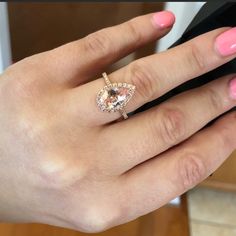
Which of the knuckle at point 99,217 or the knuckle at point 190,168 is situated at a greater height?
the knuckle at point 190,168

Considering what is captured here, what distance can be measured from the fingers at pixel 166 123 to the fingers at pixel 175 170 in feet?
0.04

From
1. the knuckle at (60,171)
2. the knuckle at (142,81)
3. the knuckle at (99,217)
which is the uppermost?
the knuckle at (142,81)

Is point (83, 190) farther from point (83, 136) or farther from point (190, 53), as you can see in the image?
point (190, 53)

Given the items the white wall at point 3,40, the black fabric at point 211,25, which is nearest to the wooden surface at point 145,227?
the white wall at point 3,40

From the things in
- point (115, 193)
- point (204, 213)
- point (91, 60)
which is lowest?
point (115, 193)

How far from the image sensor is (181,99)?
393mm

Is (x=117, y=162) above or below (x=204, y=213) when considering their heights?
below

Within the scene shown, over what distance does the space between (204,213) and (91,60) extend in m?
0.72

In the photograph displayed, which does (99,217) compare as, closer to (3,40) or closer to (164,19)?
(164,19)

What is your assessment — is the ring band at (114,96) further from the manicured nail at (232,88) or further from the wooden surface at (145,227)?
the wooden surface at (145,227)

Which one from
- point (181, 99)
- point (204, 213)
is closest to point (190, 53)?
point (181, 99)

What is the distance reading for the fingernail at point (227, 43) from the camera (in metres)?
0.33

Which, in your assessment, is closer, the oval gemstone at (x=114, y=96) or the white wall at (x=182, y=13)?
the oval gemstone at (x=114, y=96)

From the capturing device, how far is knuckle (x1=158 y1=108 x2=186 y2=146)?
0.39m
